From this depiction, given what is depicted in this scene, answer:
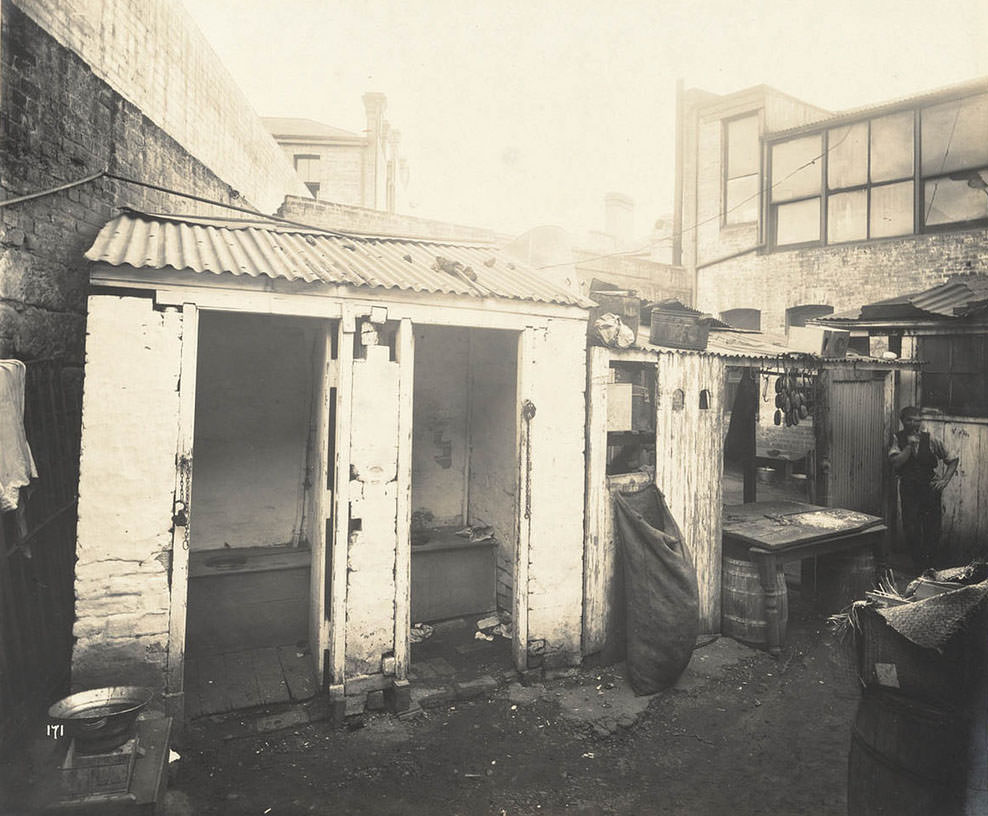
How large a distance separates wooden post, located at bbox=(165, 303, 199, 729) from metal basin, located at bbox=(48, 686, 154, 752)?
2.07 ft

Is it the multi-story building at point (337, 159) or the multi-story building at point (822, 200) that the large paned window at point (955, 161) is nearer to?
the multi-story building at point (822, 200)

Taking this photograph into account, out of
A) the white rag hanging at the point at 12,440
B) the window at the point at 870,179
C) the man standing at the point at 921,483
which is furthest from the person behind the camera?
the window at the point at 870,179

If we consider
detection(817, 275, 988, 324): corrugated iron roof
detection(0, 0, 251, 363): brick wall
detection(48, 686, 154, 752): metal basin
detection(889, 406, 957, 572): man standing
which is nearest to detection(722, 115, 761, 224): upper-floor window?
detection(817, 275, 988, 324): corrugated iron roof

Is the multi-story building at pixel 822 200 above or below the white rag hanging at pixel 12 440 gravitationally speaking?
above

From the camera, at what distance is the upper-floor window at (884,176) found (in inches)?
494

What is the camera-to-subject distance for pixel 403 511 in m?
5.29

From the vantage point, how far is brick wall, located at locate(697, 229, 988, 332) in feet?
41.6

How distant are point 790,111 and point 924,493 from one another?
12.3 m

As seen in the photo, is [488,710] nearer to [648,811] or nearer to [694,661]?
[648,811]

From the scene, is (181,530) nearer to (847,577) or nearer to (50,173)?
(50,173)

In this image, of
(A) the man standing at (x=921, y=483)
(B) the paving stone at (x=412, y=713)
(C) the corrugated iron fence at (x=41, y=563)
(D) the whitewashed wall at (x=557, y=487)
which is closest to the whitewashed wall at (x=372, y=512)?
(B) the paving stone at (x=412, y=713)

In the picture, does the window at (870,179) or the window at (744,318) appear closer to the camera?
the window at (870,179)

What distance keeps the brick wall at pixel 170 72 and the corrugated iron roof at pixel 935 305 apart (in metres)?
10.1

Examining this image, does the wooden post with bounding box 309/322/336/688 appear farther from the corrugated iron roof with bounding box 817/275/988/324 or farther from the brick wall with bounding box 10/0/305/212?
the corrugated iron roof with bounding box 817/275/988/324
